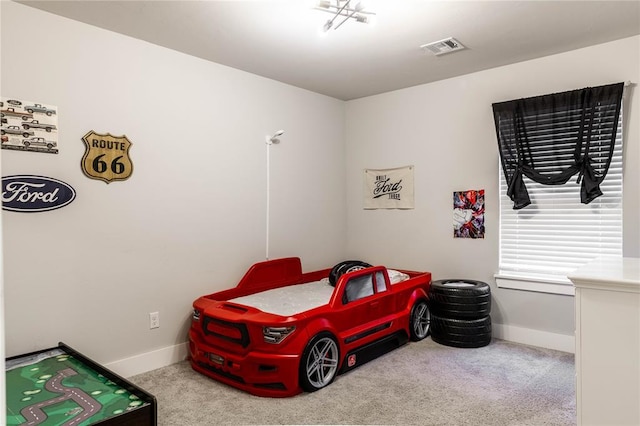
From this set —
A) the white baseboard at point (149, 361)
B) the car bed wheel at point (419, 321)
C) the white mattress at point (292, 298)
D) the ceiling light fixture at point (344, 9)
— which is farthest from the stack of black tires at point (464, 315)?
the ceiling light fixture at point (344, 9)

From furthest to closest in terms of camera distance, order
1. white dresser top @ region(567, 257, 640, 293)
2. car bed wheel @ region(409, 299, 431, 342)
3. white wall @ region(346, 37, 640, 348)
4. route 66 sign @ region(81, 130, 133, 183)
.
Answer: car bed wheel @ region(409, 299, 431, 342) → white wall @ region(346, 37, 640, 348) → route 66 sign @ region(81, 130, 133, 183) → white dresser top @ region(567, 257, 640, 293)

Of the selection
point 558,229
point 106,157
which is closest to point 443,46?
point 558,229

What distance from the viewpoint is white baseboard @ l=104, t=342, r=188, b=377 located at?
3.11 m

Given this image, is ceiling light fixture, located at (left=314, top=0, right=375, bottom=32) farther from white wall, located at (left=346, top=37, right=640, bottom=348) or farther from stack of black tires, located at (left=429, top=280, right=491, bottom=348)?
stack of black tires, located at (left=429, top=280, right=491, bottom=348)

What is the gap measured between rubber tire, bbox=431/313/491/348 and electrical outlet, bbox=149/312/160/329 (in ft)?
7.94

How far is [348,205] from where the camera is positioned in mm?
5129

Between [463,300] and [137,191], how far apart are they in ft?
9.30

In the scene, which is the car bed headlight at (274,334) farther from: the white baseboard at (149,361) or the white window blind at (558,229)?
the white window blind at (558,229)

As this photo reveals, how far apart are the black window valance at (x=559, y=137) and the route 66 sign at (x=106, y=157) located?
317cm

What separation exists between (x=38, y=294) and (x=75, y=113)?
122cm

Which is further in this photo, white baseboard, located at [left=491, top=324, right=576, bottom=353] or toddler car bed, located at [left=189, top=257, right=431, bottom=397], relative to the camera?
white baseboard, located at [left=491, top=324, right=576, bottom=353]

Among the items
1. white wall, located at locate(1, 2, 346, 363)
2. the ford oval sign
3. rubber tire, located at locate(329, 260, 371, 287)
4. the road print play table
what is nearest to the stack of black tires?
rubber tire, located at locate(329, 260, 371, 287)

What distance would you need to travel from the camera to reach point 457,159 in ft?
13.8

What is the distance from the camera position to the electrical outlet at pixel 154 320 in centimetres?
328
